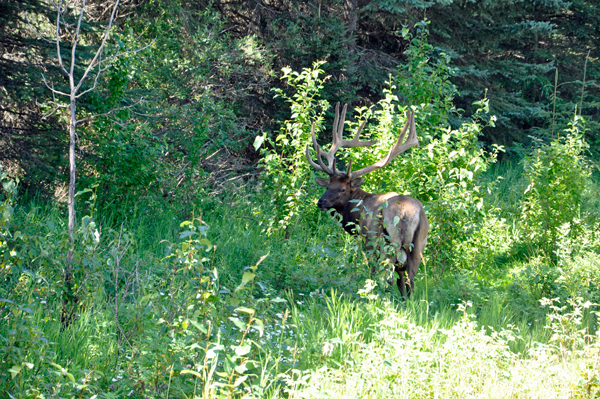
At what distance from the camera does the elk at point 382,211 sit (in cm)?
613

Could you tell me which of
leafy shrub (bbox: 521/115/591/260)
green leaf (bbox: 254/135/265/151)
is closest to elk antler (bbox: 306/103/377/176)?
green leaf (bbox: 254/135/265/151)

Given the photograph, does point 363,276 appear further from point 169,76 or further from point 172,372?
point 169,76

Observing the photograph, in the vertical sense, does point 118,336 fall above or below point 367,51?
below

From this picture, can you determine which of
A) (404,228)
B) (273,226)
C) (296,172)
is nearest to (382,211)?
(404,228)

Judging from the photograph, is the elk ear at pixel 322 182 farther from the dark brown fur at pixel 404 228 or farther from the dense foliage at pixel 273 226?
the dark brown fur at pixel 404 228

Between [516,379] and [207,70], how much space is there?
877 cm

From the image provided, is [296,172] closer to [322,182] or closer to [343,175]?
[322,182]

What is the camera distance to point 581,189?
855 cm

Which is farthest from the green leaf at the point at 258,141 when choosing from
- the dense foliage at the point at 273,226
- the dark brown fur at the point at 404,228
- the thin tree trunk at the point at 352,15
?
the thin tree trunk at the point at 352,15

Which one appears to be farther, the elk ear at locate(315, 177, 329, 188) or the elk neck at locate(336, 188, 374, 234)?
the elk ear at locate(315, 177, 329, 188)

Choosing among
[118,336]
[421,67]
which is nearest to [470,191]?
[421,67]

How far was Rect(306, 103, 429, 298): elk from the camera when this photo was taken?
6.13 meters

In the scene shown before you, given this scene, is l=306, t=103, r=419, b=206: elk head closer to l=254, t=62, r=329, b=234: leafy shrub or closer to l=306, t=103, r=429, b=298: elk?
l=306, t=103, r=429, b=298: elk

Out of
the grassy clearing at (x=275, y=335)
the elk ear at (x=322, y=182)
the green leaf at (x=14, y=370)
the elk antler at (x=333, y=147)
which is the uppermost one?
the elk antler at (x=333, y=147)
